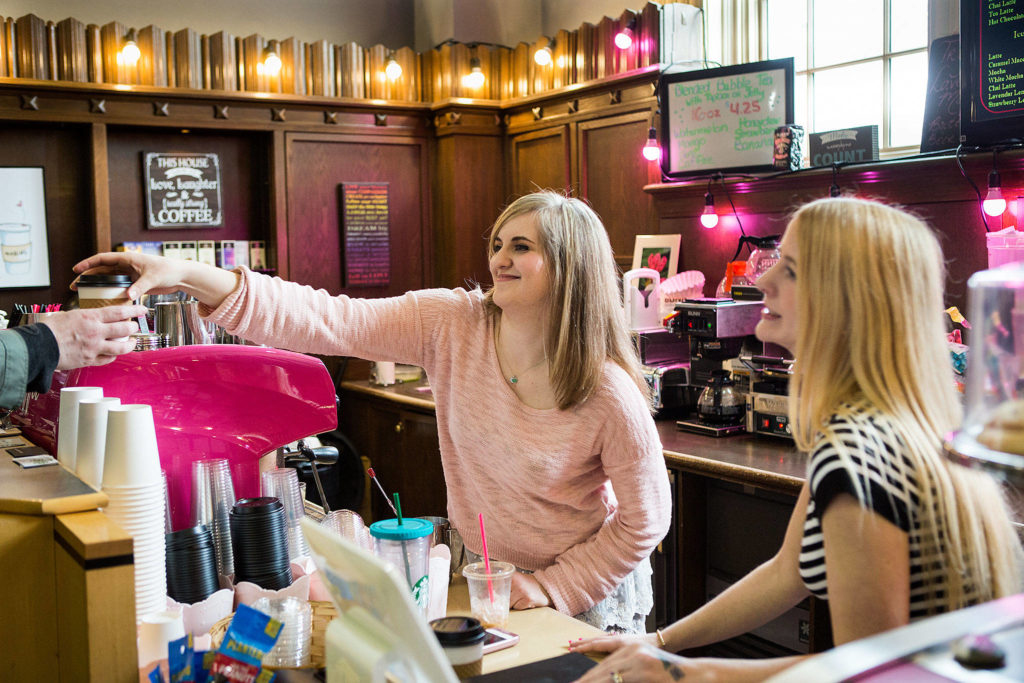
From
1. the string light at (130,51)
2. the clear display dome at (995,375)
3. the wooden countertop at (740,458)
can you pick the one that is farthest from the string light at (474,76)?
the clear display dome at (995,375)

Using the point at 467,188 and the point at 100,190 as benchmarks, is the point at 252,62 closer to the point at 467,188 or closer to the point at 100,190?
the point at 100,190

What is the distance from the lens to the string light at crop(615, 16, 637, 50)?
4.58m

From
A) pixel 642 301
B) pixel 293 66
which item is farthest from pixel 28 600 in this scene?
pixel 293 66

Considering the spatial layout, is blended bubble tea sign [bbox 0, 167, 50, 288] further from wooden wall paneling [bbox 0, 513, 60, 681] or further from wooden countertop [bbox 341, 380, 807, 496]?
wooden wall paneling [bbox 0, 513, 60, 681]

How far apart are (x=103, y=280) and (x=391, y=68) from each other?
3.92 m

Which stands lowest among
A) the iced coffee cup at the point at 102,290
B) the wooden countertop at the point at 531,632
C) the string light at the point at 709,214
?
the wooden countertop at the point at 531,632

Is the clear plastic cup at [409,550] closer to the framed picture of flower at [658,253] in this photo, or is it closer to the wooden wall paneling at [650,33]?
the framed picture of flower at [658,253]

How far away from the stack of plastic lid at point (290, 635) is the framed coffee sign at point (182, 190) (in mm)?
4102

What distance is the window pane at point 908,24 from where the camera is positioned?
382 centimetres

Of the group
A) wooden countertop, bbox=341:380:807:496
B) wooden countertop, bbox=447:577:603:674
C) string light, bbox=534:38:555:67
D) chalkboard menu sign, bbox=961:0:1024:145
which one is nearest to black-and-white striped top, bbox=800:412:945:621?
wooden countertop, bbox=447:577:603:674

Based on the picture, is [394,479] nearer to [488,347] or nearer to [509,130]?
[509,130]

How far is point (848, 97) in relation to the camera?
4.15m

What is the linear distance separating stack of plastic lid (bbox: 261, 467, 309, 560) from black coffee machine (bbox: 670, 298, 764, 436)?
2.04 m

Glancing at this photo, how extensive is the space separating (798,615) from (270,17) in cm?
438
